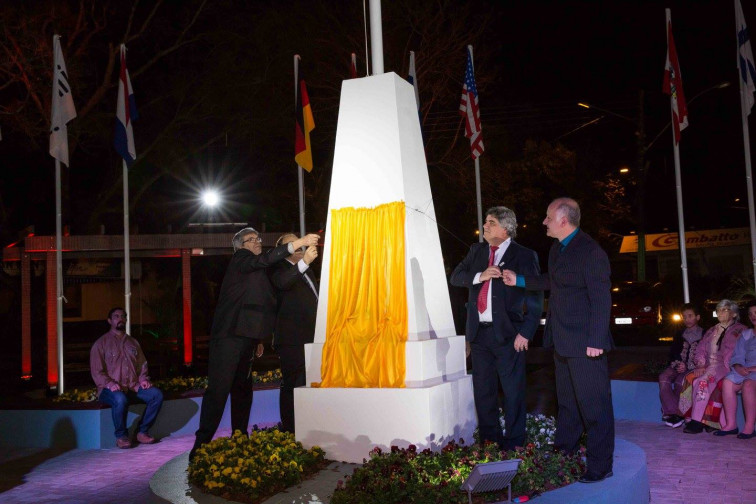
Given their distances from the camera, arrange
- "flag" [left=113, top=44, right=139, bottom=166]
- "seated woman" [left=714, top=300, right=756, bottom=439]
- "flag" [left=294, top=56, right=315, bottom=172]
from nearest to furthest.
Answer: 1. "seated woman" [left=714, top=300, right=756, bottom=439]
2. "flag" [left=294, top=56, right=315, bottom=172]
3. "flag" [left=113, top=44, right=139, bottom=166]

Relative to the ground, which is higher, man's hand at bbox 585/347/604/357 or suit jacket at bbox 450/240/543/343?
suit jacket at bbox 450/240/543/343

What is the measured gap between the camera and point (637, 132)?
24016mm

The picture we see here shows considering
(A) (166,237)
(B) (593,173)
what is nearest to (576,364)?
(A) (166,237)

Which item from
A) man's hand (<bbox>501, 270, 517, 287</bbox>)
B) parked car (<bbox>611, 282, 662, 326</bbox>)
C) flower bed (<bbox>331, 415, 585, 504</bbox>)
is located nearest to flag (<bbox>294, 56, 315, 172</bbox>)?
man's hand (<bbox>501, 270, 517, 287</bbox>)

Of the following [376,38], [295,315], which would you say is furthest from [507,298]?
[376,38]

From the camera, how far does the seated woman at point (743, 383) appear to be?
8.09 m

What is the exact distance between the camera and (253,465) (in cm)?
527

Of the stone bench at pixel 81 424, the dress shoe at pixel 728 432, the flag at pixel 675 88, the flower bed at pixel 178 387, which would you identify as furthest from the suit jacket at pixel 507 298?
the flag at pixel 675 88

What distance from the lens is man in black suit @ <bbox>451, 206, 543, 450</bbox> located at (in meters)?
5.97

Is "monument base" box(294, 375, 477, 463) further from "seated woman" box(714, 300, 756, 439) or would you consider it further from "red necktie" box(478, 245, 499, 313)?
"seated woman" box(714, 300, 756, 439)

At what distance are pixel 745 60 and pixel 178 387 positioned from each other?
32.2 feet

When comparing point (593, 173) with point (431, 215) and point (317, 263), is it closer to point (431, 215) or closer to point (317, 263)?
point (317, 263)

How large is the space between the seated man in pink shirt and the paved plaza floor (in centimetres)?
29

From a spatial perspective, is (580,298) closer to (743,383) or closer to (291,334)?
(291,334)
